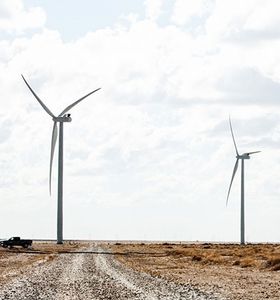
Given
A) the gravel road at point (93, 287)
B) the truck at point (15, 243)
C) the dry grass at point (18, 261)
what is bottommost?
the gravel road at point (93, 287)

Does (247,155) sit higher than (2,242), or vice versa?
(247,155)

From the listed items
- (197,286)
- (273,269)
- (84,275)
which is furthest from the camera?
(273,269)

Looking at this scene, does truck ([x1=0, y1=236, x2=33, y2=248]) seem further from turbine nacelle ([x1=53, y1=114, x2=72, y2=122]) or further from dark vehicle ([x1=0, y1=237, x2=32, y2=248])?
turbine nacelle ([x1=53, y1=114, x2=72, y2=122])

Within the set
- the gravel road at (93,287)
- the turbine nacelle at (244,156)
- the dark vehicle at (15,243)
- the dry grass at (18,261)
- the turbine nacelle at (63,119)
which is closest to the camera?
the gravel road at (93,287)

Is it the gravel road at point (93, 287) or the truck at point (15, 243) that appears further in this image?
the truck at point (15, 243)

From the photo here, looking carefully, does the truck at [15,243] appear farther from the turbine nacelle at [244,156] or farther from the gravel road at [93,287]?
the gravel road at [93,287]

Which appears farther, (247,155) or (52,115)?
(247,155)

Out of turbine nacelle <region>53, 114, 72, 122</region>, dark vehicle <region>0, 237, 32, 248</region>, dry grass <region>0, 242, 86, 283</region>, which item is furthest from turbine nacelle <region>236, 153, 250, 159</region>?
dry grass <region>0, 242, 86, 283</region>

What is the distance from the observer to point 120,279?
158 ft

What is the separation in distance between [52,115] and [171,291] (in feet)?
354

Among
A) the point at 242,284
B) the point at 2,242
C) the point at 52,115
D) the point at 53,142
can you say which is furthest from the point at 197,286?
the point at 52,115

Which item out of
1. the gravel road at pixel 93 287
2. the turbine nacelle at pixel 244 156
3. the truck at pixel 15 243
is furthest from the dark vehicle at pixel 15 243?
the gravel road at pixel 93 287

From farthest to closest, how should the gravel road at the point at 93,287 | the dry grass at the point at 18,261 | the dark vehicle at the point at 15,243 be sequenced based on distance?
the dark vehicle at the point at 15,243 → the dry grass at the point at 18,261 → the gravel road at the point at 93,287

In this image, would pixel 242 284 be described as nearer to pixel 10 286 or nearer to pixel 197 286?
pixel 197 286
